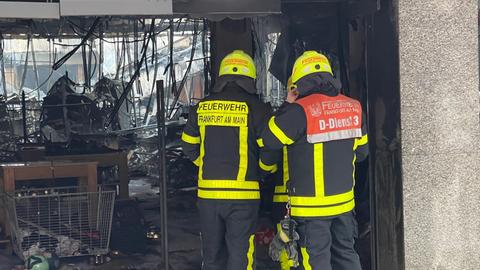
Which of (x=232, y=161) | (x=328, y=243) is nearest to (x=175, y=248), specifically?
(x=232, y=161)

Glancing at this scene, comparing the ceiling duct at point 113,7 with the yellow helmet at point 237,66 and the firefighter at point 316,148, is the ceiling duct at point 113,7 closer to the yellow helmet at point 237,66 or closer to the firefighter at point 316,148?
the yellow helmet at point 237,66

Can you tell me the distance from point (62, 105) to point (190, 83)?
2.95m

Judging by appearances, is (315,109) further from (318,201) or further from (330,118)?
(318,201)

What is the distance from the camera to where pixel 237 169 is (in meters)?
4.53

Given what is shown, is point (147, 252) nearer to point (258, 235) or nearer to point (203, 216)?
point (258, 235)

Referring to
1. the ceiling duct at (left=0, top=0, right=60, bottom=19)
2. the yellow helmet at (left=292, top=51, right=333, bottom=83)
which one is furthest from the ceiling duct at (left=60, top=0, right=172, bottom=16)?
the yellow helmet at (left=292, top=51, right=333, bottom=83)

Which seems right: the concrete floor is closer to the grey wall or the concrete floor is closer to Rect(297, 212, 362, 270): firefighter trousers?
Rect(297, 212, 362, 270): firefighter trousers

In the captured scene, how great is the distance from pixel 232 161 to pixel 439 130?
1632mm

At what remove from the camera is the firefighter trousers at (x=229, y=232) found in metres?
4.49

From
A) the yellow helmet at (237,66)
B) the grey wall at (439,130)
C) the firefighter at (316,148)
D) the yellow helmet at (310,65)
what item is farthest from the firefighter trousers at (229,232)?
the grey wall at (439,130)

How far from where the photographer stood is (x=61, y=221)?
5754 mm

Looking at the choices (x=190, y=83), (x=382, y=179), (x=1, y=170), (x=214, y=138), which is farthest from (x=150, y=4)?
(x=190, y=83)

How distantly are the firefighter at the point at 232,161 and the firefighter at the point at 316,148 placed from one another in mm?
350

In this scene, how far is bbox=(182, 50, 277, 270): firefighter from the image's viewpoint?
14.8ft
